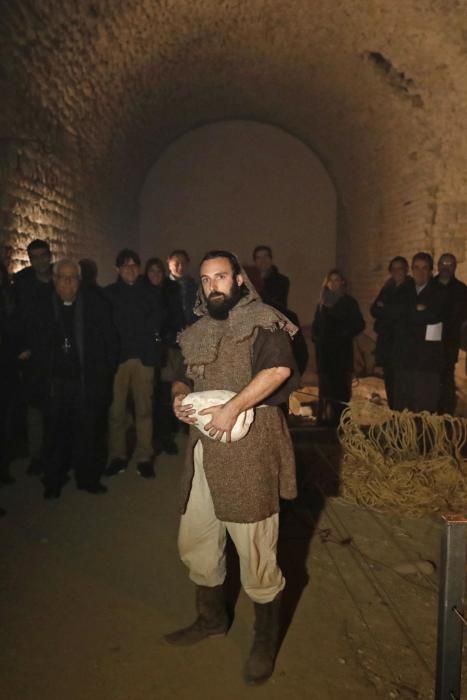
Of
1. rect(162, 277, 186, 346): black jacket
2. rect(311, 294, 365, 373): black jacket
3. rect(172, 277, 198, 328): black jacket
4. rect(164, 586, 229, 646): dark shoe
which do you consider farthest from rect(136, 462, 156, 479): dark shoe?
rect(311, 294, 365, 373): black jacket

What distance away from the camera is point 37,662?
2459 mm

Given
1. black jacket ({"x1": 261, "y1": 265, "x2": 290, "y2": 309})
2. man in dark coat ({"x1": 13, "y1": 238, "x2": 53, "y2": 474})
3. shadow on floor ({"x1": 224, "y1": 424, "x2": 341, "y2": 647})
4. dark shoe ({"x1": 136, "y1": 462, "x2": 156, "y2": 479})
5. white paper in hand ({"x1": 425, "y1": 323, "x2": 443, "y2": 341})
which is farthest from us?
black jacket ({"x1": 261, "y1": 265, "x2": 290, "y2": 309})

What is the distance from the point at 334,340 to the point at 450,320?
45.6 inches

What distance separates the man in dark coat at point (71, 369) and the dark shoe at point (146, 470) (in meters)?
0.41

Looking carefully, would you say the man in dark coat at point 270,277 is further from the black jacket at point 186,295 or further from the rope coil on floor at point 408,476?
the rope coil on floor at point 408,476

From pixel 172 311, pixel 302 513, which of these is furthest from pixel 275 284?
pixel 302 513

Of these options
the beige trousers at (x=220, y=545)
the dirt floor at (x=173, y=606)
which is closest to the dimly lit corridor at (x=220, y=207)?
the dirt floor at (x=173, y=606)

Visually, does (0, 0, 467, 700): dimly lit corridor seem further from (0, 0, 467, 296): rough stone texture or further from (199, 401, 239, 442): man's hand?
(199, 401, 239, 442): man's hand

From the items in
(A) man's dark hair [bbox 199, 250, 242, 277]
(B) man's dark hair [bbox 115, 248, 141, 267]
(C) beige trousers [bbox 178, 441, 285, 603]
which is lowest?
(C) beige trousers [bbox 178, 441, 285, 603]

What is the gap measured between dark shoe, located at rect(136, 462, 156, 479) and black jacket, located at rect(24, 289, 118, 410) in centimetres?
67

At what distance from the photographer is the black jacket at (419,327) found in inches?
202

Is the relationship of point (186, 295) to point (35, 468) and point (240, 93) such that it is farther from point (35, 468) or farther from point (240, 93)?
point (240, 93)

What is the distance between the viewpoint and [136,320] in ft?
15.8

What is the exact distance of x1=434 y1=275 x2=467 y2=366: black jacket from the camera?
5.70 m
